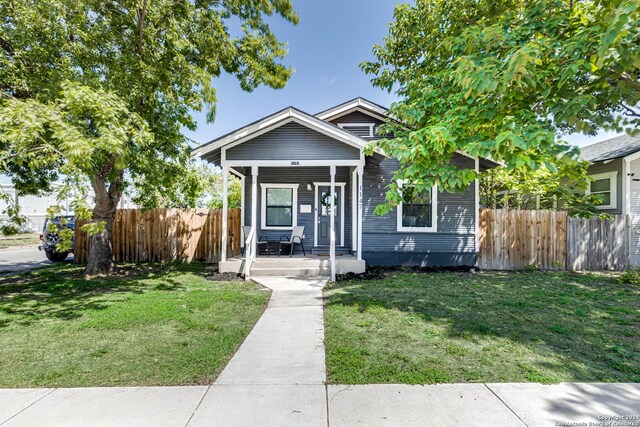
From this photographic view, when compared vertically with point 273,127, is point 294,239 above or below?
below

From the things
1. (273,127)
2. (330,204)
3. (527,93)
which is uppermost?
(273,127)

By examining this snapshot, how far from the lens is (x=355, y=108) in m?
11.1

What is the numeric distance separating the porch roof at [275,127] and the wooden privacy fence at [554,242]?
19.5 feet

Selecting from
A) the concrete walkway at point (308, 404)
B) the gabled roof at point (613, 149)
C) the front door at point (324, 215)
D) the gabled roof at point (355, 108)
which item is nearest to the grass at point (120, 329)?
the concrete walkway at point (308, 404)

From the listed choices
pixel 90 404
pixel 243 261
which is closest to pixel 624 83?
pixel 90 404

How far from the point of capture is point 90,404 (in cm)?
274

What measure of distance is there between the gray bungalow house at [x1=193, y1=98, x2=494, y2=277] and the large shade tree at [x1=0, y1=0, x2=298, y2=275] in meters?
1.78

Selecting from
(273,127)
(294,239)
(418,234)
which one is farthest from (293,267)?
(418,234)

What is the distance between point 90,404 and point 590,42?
641cm

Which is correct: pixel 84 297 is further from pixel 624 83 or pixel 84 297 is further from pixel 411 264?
pixel 624 83

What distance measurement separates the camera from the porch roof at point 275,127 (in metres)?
8.70

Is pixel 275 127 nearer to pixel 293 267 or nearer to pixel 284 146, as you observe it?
pixel 284 146

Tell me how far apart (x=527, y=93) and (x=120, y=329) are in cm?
674

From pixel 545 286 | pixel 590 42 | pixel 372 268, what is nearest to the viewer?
pixel 590 42
